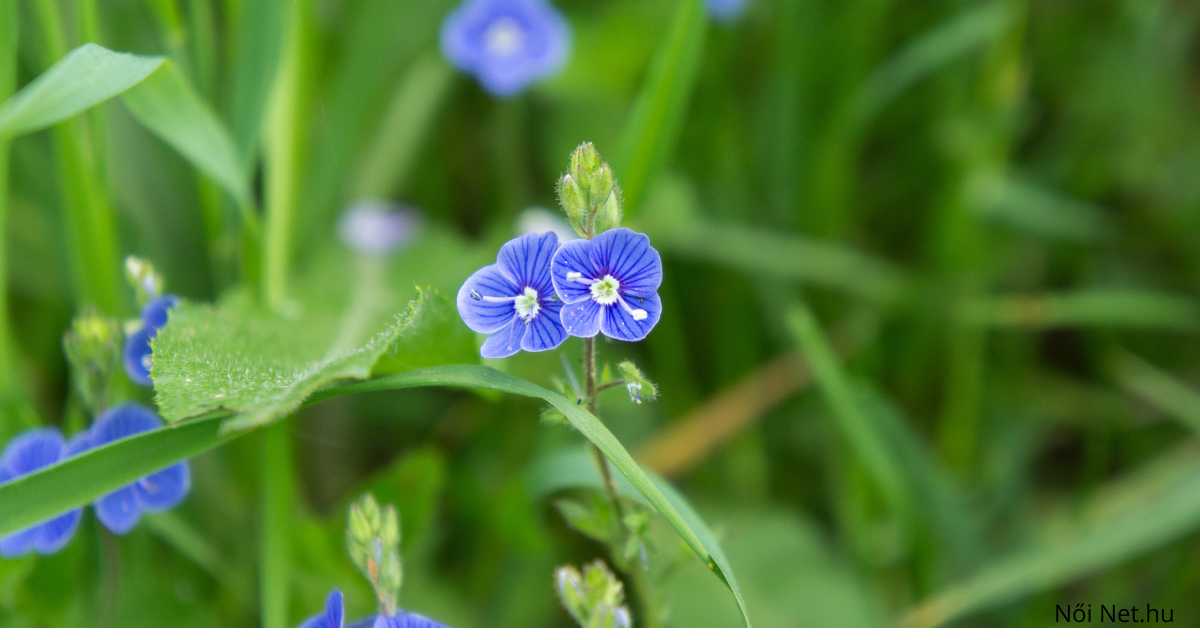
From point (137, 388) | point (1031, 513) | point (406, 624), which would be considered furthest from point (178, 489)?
point (1031, 513)

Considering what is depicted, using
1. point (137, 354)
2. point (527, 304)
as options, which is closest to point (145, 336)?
point (137, 354)

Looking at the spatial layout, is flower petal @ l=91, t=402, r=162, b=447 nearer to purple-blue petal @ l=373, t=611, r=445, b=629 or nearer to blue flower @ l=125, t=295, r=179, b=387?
blue flower @ l=125, t=295, r=179, b=387

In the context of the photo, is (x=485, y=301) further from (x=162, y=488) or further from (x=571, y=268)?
(x=162, y=488)

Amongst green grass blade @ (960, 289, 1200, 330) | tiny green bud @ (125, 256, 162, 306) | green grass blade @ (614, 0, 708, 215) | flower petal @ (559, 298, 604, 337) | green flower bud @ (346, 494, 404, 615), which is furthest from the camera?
green grass blade @ (960, 289, 1200, 330)

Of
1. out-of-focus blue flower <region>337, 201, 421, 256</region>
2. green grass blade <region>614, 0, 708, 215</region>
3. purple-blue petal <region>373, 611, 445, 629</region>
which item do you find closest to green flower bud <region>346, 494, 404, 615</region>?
purple-blue petal <region>373, 611, 445, 629</region>

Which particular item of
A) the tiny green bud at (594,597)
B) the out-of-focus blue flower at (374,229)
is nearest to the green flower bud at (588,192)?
the tiny green bud at (594,597)

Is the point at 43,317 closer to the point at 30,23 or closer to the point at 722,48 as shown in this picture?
the point at 30,23
